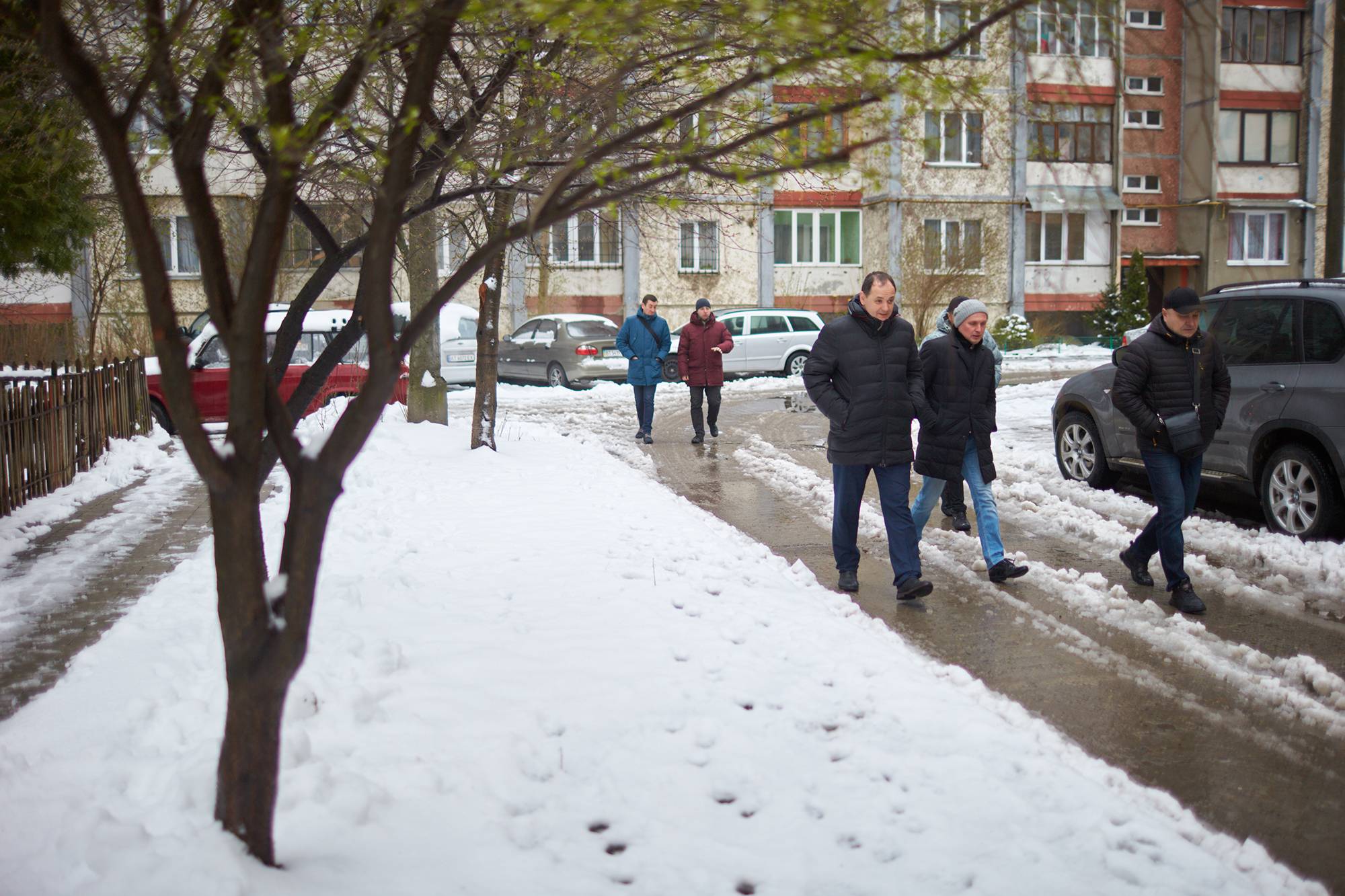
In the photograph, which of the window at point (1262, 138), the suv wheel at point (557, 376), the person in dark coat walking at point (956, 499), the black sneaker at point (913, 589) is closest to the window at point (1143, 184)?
the window at point (1262, 138)

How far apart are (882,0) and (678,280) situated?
36.5 m

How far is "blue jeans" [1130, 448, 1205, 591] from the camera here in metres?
7.26

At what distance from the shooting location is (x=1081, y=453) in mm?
11547

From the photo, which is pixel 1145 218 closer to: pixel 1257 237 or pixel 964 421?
pixel 1257 237

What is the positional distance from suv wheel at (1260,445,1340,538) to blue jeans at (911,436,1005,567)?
7.94 ft

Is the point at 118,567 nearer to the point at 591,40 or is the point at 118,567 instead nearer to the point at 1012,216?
the point at 591,40

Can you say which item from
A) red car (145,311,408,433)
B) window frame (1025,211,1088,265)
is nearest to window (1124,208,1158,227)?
window frame (1025,211,1088,265)

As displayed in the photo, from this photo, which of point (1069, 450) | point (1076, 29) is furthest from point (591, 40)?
point (1069, 450)

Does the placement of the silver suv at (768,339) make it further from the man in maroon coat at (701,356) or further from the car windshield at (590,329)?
the man in maroon coat at (701,356)

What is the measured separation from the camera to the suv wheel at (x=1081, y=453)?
1130 centimetres

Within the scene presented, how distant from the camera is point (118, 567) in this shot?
8.26 m

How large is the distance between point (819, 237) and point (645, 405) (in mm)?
27050

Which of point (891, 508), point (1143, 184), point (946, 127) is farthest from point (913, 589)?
point (1143, 184)

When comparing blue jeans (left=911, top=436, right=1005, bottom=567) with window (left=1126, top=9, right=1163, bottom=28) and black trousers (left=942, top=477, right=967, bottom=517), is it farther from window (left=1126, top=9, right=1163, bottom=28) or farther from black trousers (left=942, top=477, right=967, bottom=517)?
window (left=1126, top=9, right=1163, bottom=28)
